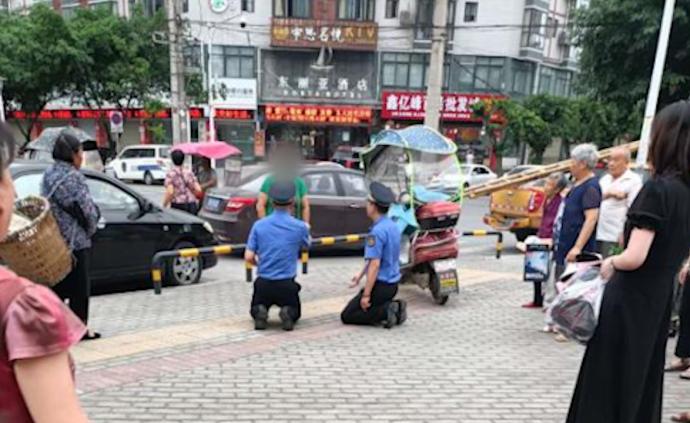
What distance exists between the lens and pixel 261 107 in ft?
103

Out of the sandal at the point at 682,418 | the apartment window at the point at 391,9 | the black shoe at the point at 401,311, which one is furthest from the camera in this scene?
the apartment window at the point at 391,9

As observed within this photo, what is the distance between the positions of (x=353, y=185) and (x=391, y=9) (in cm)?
2371

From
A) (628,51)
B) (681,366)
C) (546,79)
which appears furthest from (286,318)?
(546,79)

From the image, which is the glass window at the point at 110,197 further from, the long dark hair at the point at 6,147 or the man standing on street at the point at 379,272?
the long dark hair at the point at 6,147

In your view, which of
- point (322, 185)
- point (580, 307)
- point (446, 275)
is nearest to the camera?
point (580, 307)

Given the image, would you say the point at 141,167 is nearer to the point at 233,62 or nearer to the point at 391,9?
the point at 233,62

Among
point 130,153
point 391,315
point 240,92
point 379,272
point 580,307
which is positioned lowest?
point 130,153

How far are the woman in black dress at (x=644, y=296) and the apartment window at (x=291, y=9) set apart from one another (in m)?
29.8

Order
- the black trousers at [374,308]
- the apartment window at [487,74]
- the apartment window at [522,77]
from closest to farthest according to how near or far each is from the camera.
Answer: the black trousers at [374,308], the apartment window at [487,74], the apartment window at [522,77]

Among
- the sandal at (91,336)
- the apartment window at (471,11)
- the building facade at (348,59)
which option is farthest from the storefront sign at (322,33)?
the sandal at (91,336)

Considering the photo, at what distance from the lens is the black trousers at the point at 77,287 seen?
14.6 ft

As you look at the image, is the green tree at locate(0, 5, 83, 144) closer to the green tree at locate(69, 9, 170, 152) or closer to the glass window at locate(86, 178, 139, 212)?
the green tree at locate(69, 9, 170, 152)

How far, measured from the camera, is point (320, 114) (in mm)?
31047

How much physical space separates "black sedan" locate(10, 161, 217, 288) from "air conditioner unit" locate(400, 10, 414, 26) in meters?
26.1
